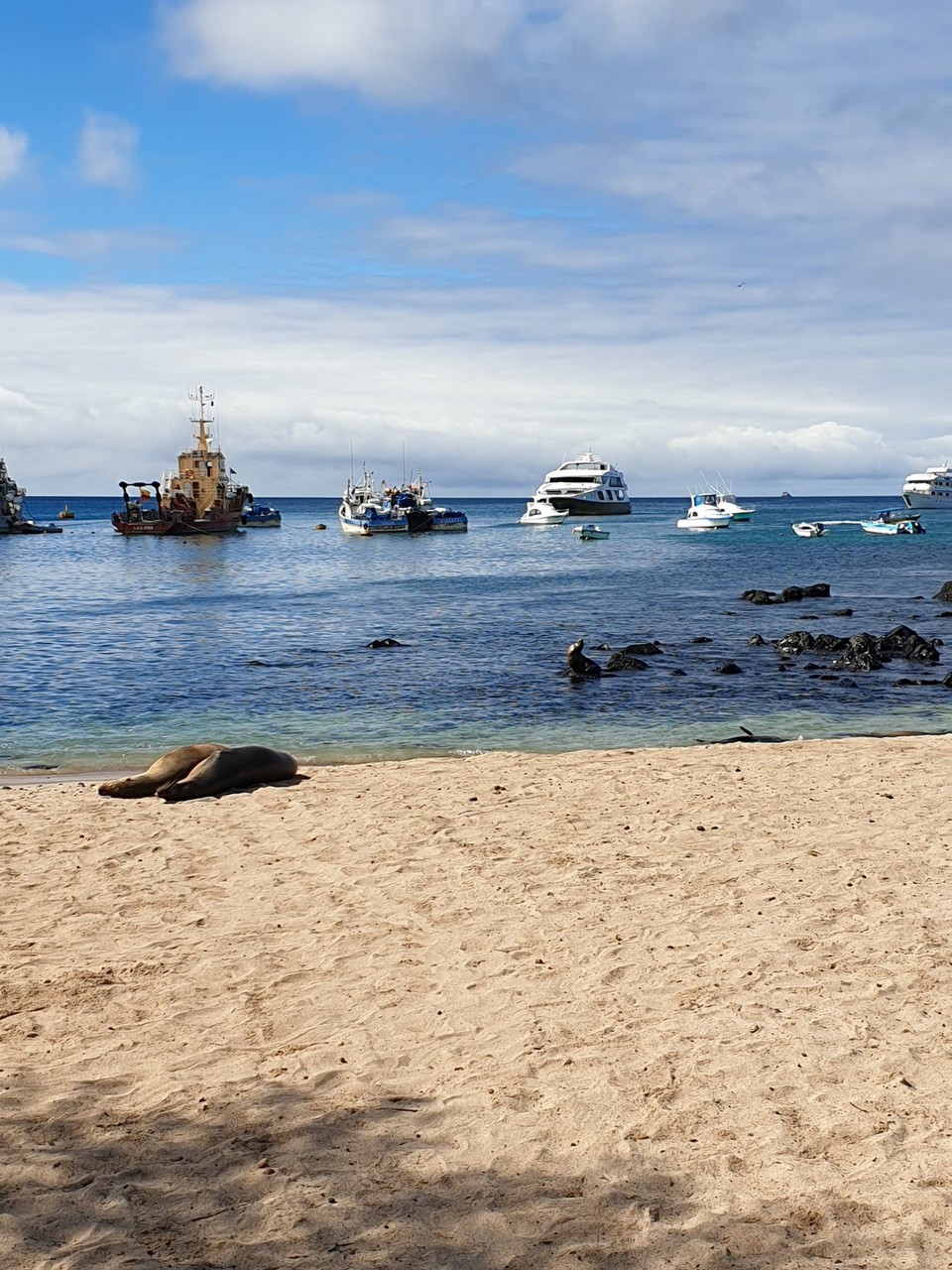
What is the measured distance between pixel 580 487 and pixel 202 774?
11731 cm

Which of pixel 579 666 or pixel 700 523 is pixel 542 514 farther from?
pixel 579 666

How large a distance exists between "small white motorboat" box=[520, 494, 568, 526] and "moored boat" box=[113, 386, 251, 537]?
36611 mm

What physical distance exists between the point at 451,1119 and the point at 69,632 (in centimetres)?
2894

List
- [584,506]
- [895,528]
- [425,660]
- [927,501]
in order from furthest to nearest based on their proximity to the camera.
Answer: [584,506] → [927,501] → [895,528] → [425,660]

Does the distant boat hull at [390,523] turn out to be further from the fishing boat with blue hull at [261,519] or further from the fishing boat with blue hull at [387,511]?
the fishing boat with blue hull at [261,519]

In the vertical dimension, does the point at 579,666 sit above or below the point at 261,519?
below

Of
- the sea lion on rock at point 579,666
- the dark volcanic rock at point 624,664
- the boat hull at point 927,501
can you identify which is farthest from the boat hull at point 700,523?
the sea lion on rock at point 579,666

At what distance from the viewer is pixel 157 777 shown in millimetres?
12430

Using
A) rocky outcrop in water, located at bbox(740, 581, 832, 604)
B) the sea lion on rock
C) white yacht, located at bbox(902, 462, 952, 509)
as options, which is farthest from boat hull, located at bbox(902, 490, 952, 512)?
the sea lion on rock

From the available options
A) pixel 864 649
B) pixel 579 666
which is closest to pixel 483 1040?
pixel 579 666

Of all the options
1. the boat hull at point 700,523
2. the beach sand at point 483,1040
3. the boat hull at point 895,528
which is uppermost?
the boat hull at point 700,523

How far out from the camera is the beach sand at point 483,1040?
422 cm

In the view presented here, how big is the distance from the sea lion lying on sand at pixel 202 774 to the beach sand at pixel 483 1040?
1351 millimetres

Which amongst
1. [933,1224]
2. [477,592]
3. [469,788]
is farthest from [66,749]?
[477,592]
